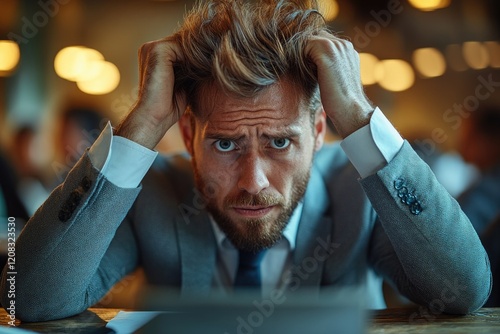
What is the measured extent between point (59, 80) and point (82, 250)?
5294 mm

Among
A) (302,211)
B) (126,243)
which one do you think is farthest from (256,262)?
(126,243)

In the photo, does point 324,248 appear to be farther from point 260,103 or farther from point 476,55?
point 476,55

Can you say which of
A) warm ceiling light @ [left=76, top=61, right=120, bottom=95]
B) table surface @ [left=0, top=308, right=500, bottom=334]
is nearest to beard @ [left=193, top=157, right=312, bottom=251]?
table surface @ [left=0, top=308, right=500, bottom=334]

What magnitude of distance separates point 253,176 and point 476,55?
17.9 ft

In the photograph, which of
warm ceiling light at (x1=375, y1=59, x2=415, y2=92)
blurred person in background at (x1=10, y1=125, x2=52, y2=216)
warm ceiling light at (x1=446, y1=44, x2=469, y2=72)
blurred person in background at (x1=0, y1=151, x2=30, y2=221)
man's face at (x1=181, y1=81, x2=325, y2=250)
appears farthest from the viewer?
warm ceiling light at (x1=375, y1=59, x2=415, y2=92)

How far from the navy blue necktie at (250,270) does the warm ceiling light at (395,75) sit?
5156 mm

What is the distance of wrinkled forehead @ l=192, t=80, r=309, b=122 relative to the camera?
1.29 meters

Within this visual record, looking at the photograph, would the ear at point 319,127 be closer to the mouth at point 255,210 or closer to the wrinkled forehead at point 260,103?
the wrinkled forehead at point 260,103

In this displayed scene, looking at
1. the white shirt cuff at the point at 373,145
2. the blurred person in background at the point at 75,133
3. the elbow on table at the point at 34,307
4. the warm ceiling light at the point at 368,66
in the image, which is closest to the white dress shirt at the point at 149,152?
the white shirt cuff at the point at 373,145

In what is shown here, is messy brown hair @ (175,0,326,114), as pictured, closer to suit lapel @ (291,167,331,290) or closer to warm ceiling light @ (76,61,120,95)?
suit lapel @ (291,167,331,290)

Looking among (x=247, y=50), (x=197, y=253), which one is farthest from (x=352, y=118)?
(x=197, y=253)

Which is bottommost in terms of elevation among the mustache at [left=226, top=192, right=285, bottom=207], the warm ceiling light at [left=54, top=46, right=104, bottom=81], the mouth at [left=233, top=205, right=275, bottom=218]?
the mouth at [left=233, top=205, right=275, bottom=218]

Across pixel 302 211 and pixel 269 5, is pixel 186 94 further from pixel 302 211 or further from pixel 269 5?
pixel 302 211

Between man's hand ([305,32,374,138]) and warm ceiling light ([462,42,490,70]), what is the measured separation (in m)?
5.19
